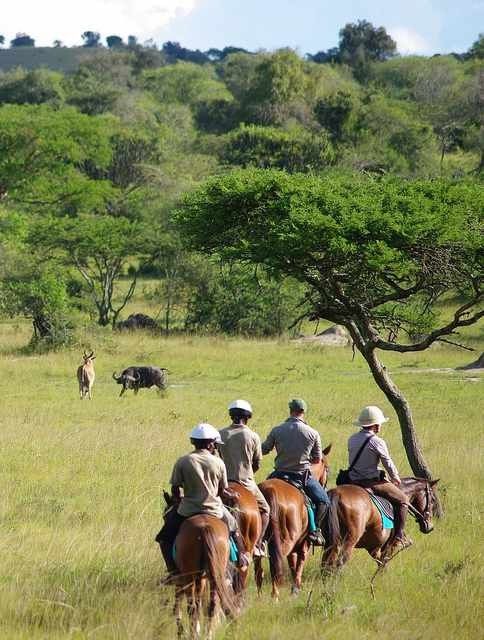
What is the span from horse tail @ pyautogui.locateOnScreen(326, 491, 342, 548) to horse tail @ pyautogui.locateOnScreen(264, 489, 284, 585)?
0.51 meters

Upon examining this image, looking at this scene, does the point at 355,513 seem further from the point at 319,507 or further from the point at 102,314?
the point at 102,314

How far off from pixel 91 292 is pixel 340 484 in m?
34.0

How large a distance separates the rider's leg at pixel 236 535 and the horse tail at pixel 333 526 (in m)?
1.13

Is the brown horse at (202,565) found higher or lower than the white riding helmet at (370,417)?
lower

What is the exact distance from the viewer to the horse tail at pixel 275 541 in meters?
10.0

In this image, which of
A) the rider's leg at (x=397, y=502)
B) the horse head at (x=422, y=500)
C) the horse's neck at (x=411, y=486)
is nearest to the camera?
the rider's leg at (x=397, y=502)

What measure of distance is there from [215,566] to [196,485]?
2.20 ft

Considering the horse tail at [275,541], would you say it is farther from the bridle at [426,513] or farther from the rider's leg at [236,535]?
the bridle at [426,513]

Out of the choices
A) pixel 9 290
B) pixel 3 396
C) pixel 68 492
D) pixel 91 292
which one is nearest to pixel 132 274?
pixel 91 292

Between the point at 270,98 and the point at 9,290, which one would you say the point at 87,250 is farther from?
the point at 270,98

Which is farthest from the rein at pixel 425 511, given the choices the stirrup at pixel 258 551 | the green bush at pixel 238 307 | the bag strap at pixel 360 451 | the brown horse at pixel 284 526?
the green bush at pixel 238 307

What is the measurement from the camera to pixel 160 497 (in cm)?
1398

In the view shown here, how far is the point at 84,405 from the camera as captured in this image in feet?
80.6

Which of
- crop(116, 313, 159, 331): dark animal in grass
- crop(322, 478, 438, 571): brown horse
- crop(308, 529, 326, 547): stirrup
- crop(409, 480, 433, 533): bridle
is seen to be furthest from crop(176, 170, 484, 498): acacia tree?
crop(116, 313, 159, 331): dark animal in grass
